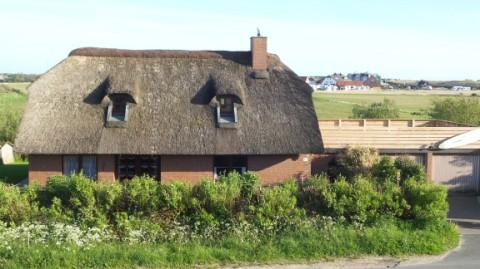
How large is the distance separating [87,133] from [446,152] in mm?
14930

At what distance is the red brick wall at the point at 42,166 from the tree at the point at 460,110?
89.6 feet

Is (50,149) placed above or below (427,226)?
above

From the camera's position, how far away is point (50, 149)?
72.4 feet

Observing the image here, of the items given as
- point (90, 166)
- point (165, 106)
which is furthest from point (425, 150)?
point (90, 166)

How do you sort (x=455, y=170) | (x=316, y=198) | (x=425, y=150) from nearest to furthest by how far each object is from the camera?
(x=316, y=198)
(x=425, y=150)
(x=455, y=170)

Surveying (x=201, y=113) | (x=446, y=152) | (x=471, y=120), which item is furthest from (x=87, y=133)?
(x=471, y=120)

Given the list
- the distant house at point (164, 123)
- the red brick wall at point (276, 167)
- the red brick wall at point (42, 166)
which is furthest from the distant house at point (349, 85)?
the red brick wall at point (42, 166)

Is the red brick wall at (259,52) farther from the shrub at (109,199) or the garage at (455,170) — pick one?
the shrub at (109,199)

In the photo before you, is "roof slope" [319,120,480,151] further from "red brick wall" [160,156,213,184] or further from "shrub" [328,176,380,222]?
"shrub" [328,176,380,222]

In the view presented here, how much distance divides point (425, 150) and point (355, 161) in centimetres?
339

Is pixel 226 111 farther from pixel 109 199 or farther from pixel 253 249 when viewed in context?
pixel 253 249

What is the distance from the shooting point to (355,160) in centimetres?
2445

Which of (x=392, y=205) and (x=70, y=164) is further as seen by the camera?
(x=70, y=164)

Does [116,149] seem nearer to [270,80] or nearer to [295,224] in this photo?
[270,80]
